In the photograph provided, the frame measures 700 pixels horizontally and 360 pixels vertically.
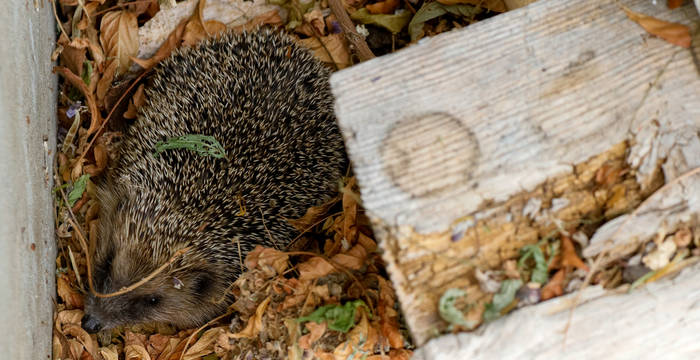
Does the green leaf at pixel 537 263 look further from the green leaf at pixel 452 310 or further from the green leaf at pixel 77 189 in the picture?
the green leaf at pixel 77 189

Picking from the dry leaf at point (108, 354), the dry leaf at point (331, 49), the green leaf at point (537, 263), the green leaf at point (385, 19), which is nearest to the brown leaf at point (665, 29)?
the green leaf at point (537, 263)

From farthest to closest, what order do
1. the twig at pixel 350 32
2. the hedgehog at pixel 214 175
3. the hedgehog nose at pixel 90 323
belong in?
the twig at pixel 350 32, the hedgehog nose at pixel 90 323, the hedgehog at pixel 214 175

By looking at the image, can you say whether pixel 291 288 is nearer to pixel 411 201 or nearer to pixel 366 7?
pixel 411 201

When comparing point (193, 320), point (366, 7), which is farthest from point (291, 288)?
point (366, 7)

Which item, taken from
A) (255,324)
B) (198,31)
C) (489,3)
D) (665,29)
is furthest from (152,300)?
(665,29)

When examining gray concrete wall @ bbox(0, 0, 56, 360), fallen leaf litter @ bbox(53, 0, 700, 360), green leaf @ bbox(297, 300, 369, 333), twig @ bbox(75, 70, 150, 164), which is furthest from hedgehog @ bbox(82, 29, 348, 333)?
green leaf @ bbox(297, 300, 369, 333)

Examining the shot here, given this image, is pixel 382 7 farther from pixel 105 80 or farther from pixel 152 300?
pixel 152 300
